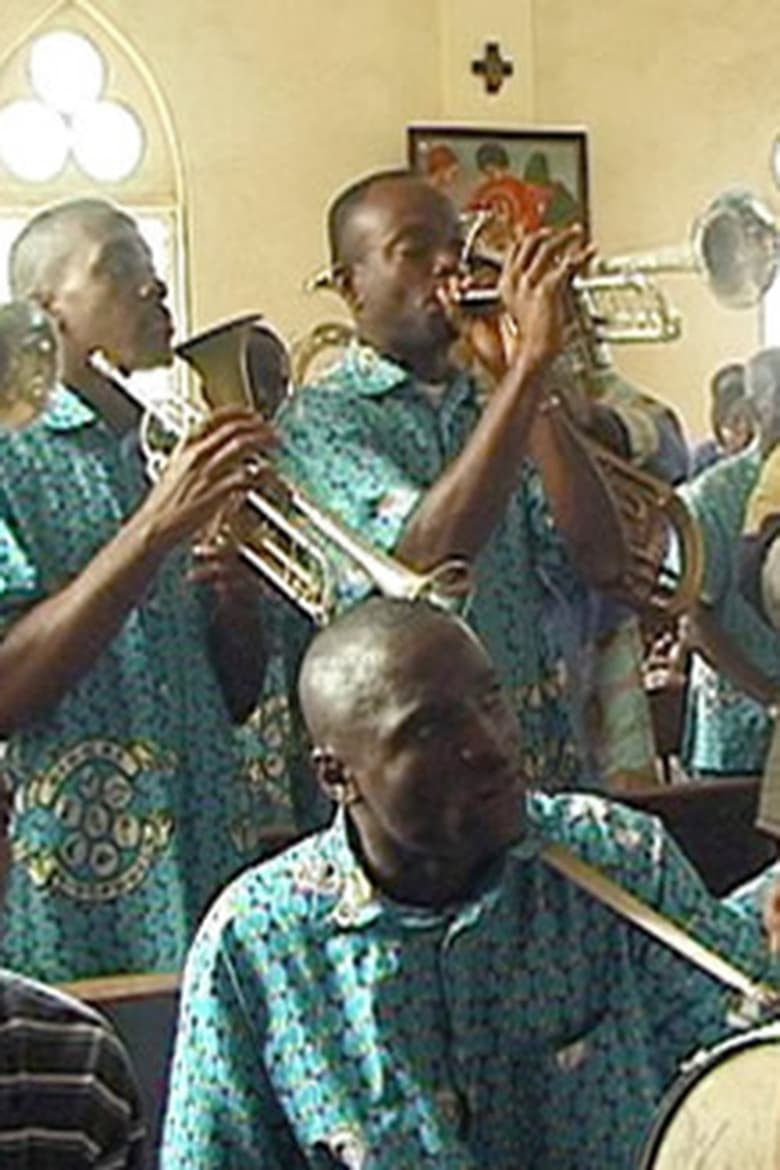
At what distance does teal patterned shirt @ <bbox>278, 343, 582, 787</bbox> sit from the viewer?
356 centimetres

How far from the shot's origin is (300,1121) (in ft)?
8.26

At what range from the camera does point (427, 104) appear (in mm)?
10062

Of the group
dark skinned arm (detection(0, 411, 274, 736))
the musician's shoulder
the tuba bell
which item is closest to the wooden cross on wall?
the tuba bell

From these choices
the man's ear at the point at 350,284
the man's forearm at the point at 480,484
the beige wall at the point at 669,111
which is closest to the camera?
the man's forearm at the point at 480,484

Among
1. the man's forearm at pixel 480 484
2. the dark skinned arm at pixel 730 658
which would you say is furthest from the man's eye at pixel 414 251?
the dark skinned arm at pixel 730 658

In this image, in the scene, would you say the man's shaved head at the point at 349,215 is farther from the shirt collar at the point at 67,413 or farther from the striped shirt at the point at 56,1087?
the striped shirt at the point at 56,1087

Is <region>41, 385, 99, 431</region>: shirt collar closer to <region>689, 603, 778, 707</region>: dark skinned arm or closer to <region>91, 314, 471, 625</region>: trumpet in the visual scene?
<region>91, 314, 471, 625</region>: trumpet

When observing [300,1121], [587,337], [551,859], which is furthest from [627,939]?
[587,337]

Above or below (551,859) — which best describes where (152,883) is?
below

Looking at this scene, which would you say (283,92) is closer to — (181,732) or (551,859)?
(181,732)

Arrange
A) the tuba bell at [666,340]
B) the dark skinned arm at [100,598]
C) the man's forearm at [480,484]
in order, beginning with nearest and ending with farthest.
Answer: the dark skinned arm at [100,598] → the man's forearm at [480,484] → the tuba bell at [666,340]

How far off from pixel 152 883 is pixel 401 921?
88 cm

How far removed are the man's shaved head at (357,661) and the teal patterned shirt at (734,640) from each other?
82.6 inches

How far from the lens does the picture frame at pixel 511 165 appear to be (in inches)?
389
